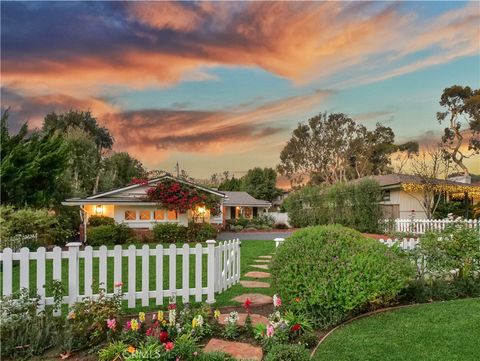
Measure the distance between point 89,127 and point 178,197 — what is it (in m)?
29.0

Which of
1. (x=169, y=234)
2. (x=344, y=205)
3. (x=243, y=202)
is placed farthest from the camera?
(x=243, y=202)

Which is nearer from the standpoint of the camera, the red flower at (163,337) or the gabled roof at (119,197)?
the red flower at (163,337)

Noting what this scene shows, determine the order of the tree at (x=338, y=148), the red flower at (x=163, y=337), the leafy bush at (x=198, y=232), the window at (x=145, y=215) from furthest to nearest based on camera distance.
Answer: the tree at (x=338, y=148), the window at (x=145, y=215), the leafy bush at (x=198, y=232), the red flower at (x=163, y=337)

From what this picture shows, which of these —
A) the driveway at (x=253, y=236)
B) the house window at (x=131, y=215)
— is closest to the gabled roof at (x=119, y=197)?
the house window at (x=131, y=215)

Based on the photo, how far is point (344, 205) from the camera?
22.8 m

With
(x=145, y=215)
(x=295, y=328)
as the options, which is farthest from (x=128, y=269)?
(x=145, y=215)

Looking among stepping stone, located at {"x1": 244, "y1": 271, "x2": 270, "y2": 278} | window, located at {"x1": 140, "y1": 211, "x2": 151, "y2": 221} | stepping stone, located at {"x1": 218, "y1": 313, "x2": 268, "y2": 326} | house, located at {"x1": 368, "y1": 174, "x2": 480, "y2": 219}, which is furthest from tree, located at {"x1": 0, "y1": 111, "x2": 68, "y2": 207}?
house, located at {"x1": 368, "y1": 174, "x2": 480, "y2": 219}

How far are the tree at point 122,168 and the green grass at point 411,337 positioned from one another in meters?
38.0

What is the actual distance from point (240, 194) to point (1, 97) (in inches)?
1063

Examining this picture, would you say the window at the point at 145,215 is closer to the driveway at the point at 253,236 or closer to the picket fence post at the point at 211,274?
the driveway at the point at 253,236

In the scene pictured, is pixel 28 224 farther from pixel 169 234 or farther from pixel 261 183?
pixel 261 183

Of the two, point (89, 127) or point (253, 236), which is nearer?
point (253, 236)

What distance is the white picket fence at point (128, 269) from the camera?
16.4 ft

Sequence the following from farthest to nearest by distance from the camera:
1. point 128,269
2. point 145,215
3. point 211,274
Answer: point 145,215 → point 211,274 → point 128,269
